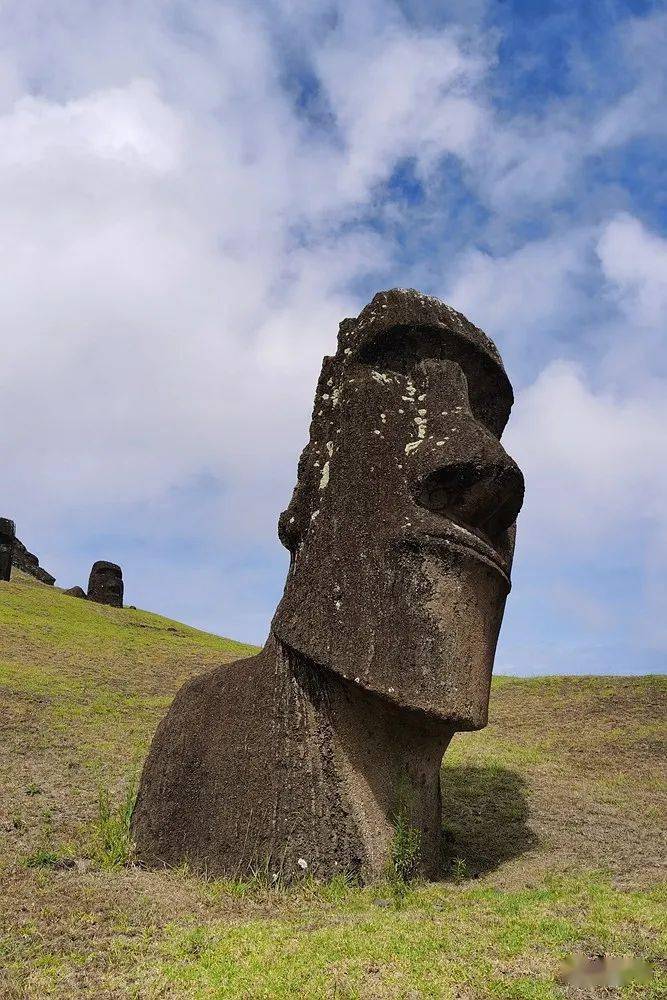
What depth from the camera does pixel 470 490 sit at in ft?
18.3

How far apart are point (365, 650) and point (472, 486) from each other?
4.52 feet

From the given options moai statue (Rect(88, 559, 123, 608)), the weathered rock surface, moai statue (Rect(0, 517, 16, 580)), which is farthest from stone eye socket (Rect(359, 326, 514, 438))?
the weathered rock surface

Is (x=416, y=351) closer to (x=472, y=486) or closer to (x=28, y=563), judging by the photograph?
(x=472, y=486)

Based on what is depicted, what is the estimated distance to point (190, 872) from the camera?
5.45 metres

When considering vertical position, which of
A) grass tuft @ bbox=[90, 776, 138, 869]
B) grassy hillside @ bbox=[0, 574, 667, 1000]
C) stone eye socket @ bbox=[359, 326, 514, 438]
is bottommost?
grass tuft @ bbox=[90, 776, 138, 869]

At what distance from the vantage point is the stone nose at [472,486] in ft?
18.0

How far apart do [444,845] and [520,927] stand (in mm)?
2328

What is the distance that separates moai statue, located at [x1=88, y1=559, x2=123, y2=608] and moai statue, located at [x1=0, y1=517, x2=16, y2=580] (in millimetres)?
3449

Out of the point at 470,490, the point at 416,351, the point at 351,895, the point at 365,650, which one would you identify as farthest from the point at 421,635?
the point at 416,351

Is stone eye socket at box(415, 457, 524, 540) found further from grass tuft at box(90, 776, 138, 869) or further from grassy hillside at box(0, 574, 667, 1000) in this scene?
grass tuft at box(90, 776, 138, 869)

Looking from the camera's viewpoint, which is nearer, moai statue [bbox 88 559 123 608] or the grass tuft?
the grass tuft

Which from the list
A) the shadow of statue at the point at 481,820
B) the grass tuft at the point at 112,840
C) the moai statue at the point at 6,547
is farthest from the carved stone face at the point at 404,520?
the moai statue at the point at 6,547

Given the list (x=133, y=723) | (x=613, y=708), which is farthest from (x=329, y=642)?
(x=613, y=708)

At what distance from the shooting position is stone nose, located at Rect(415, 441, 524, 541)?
5492 millimetres
